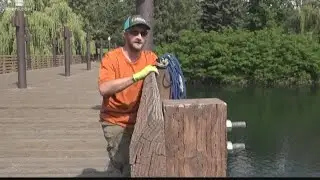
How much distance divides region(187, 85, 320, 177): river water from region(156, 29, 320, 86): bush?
6.05 metres

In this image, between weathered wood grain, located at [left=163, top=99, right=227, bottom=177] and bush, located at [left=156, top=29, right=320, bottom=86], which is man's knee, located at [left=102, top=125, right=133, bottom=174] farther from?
bush, located at [left=156, top=29, right=320, bottom=86]

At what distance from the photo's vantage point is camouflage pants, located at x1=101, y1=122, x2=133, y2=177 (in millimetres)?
3330

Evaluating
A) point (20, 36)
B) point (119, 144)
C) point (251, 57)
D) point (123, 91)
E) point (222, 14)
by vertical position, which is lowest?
point (251, 57)

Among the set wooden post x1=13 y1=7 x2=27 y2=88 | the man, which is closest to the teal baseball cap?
the man

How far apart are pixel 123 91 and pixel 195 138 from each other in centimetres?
80

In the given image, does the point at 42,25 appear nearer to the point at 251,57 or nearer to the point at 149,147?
the point at 251,57

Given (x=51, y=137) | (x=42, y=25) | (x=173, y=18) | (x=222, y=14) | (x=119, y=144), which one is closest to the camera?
(x=119, y=144)

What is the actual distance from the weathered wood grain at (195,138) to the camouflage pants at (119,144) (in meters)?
0.80

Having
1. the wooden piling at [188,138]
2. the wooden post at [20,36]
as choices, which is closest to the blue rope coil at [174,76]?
the wooden piling at [188,138]

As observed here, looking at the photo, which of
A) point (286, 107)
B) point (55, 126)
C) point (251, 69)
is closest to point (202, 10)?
point (251, 69)

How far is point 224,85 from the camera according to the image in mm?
42250

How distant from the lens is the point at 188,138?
256 cm

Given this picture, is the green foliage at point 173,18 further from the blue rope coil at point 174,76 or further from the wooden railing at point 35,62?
the blue rope coil at point 174,76

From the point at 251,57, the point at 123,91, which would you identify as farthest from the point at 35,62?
the point at 123,91
